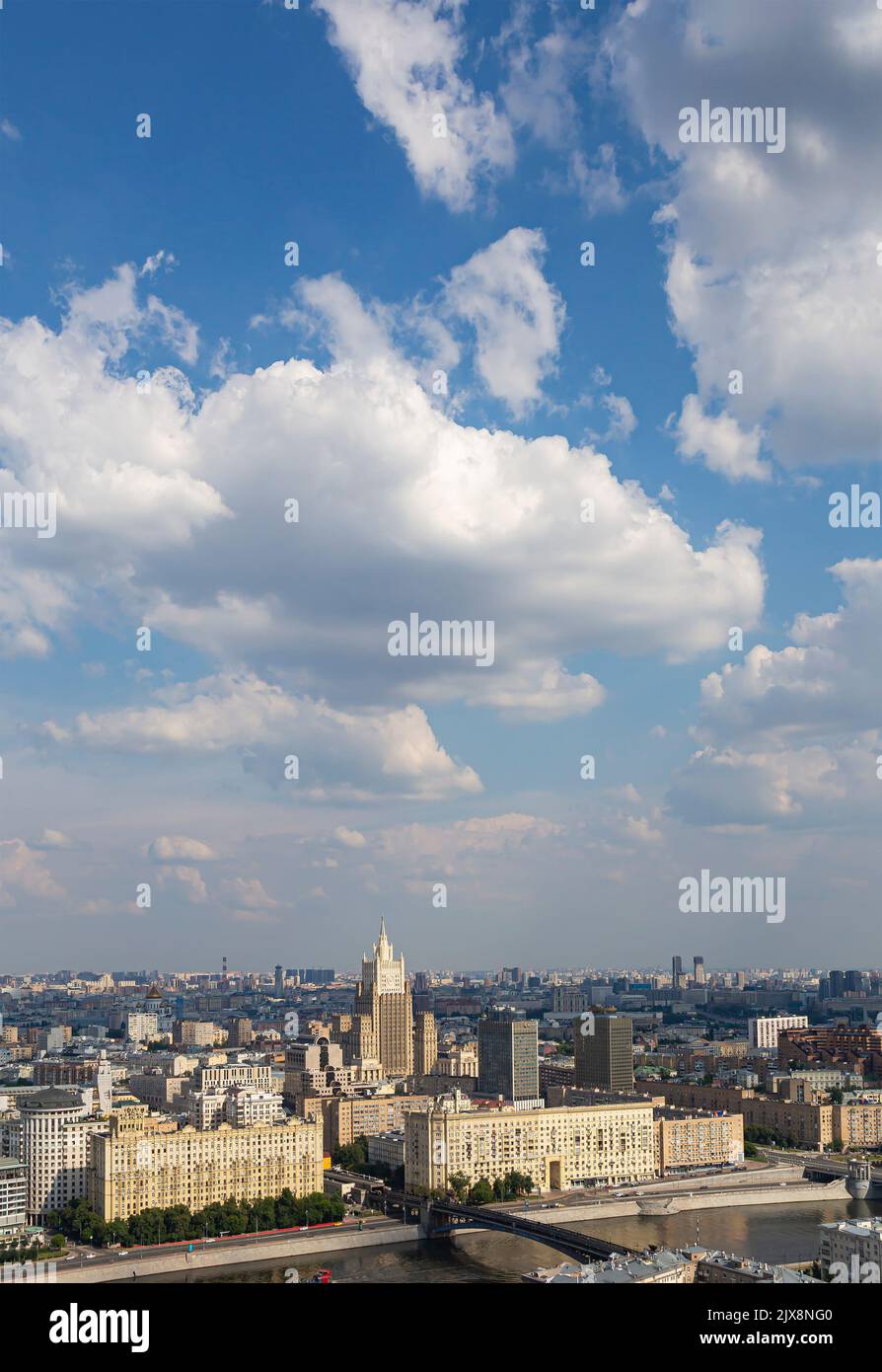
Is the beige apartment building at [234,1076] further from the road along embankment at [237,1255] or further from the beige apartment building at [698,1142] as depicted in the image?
the road along embankment at [237,1255]

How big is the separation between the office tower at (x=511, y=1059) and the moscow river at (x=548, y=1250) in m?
13.1

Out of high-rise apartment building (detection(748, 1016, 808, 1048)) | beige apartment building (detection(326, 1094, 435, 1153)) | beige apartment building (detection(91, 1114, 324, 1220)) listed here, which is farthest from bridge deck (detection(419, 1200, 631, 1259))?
high-rise apartment building (detection(748, 1016, 808, 1048))

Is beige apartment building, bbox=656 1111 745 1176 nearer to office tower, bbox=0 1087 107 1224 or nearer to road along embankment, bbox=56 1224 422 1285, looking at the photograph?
road along embankment, bbox=56 1224 422 1285

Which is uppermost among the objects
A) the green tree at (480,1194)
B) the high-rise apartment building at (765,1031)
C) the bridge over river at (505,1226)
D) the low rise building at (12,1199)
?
the low rise building at (12,1199)

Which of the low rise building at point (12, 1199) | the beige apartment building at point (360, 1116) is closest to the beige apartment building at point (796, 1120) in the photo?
the beige apartment building at point (360, 1116)

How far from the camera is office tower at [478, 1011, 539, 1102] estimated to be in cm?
3897

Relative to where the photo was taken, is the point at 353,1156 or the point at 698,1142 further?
the point at 698,1142

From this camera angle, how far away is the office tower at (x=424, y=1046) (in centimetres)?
4809

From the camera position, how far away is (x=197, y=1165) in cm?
2380

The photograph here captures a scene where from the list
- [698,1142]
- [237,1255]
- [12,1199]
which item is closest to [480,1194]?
[237,1255]

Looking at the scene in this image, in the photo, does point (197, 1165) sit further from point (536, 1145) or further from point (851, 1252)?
point (851, 1252)

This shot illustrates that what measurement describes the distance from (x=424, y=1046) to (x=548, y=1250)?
27.0 meters
